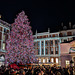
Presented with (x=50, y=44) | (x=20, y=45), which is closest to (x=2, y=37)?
(x=20, y=45)

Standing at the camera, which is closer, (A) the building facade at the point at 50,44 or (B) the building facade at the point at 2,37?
(B) the building facade at the point at 2,37

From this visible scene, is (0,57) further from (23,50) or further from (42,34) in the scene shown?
(42,34)

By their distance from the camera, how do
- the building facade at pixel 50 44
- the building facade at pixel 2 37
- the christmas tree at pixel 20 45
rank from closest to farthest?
the christmas tree at pixel 20 45 < the building facade at pixel 2 37 < the building facade at pixel 50 44

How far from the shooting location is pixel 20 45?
1119 inches

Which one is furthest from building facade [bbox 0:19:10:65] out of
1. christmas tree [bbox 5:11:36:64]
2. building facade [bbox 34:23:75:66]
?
building facade [bbox 34:23:75:66]

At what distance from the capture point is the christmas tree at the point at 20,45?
2836cm

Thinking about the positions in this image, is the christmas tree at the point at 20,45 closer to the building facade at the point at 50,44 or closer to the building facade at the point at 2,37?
the building facade at the point at 2,37

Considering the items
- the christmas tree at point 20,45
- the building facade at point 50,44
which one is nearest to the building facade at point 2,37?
the christmas tree at point 20,45

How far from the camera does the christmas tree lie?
1117 inches

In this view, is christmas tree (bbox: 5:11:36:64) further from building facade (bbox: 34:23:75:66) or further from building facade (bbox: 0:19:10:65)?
building facade (bbox: 34:23:75:66)

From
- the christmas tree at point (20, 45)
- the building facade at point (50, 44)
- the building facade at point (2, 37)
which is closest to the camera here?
the christmas tree at point (20, 45)

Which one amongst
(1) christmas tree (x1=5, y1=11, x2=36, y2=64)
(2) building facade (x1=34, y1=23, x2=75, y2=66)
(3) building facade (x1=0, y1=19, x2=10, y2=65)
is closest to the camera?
(1) christmas tree (x1=5, y1=11, x2=36, y2=64)

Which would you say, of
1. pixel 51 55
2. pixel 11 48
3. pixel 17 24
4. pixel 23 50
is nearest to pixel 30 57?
pixel 23 50

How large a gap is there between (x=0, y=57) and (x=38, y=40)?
2179 centimetres
